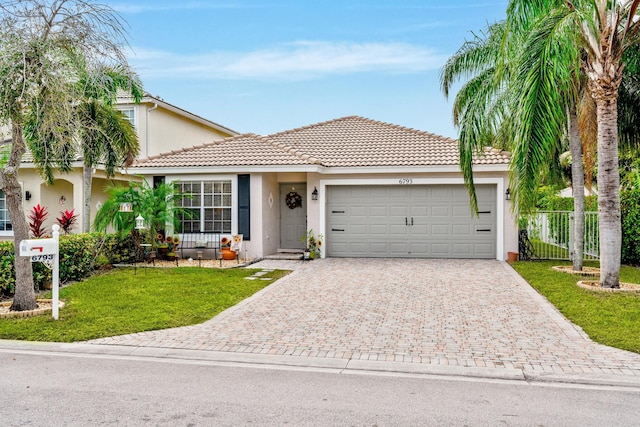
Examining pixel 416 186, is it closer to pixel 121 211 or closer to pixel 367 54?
pixel 367 54

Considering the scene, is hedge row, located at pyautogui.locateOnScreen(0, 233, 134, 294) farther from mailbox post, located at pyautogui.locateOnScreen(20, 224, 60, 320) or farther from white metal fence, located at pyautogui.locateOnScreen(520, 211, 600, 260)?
white metal fence, located at pyautogui.locateOnScreen(520, 211, 600, 260)

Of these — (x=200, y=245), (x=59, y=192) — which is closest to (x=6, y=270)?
(x=200, y=245)

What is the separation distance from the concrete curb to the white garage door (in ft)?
33.6

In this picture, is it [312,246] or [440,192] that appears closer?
[312,246]

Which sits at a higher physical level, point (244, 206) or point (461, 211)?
point (244, 206)

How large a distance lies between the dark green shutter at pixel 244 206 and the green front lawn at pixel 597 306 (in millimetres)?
7749

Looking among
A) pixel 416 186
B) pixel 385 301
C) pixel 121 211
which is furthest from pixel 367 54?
pixel 385 301

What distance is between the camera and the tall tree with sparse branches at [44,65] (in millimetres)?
7586

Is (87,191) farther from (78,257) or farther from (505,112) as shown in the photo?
(505,112)

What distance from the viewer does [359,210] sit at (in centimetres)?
1625

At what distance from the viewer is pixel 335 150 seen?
17.6 m

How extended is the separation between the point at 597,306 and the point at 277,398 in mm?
6455

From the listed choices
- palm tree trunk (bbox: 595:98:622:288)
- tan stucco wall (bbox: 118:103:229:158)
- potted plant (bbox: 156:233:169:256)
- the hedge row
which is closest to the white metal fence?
palm tree trunk (bbox: 595:98:622:288)

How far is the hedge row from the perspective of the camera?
31.3ft
